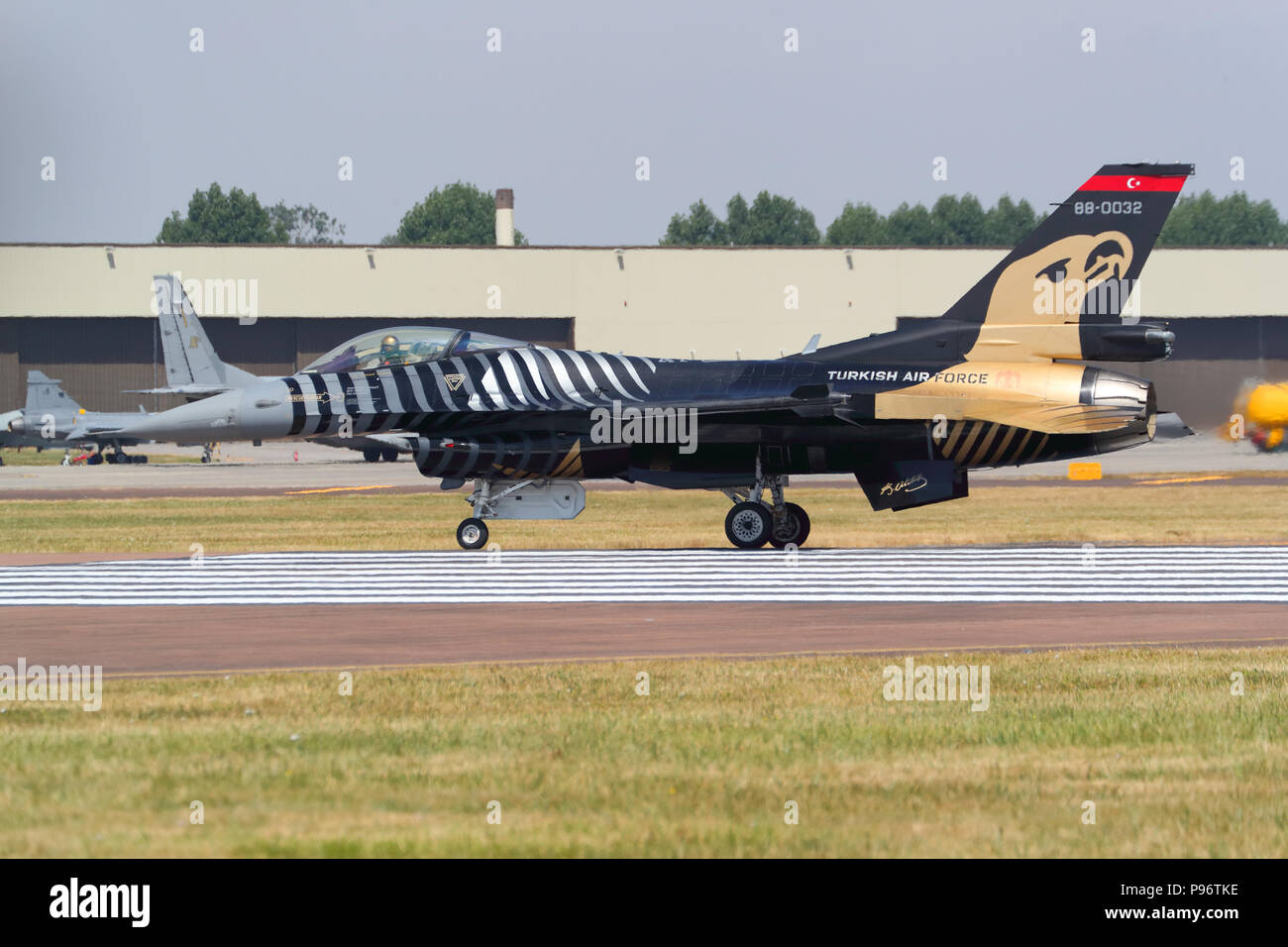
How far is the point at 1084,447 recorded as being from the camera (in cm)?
2386

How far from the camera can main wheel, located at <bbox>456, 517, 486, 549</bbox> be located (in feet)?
83.9

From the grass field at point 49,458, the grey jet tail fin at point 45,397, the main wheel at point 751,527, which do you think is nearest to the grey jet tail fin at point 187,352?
the grey jet tail fin at point 45,397

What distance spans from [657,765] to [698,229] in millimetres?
168012

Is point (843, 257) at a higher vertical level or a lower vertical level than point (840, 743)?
higher

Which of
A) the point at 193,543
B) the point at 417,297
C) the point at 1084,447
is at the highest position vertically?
the point at 417,297

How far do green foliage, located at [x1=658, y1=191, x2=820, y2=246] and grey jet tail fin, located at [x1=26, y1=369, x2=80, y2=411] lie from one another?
107374 mm

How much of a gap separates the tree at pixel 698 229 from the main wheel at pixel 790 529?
14972cm

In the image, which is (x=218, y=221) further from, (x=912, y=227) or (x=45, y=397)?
(x=45, y=397)

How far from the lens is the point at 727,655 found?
14.2 meters
